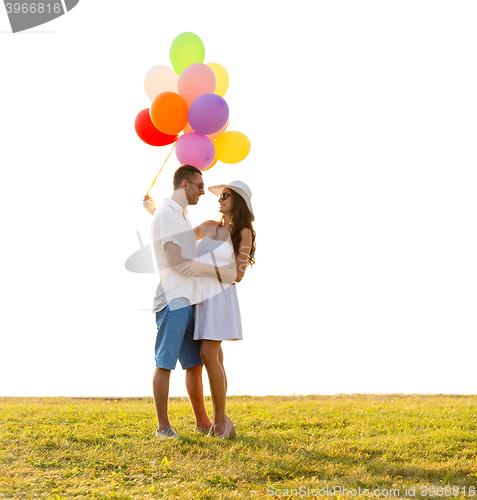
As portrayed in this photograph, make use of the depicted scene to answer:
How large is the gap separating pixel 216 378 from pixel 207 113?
230cm

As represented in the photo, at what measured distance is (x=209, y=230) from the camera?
457 cm

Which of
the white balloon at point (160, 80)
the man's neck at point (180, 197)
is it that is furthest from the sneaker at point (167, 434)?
the white balloon at point (160, 80)

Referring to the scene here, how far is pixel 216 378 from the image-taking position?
4.37 m

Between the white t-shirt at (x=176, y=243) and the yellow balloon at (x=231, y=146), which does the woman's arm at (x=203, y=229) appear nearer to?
the white t-shirt at (x=176, y=243)

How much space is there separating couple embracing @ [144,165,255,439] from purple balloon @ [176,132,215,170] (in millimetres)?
151

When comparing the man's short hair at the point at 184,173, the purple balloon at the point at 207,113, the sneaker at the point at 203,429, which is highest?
the purple balloon at the point at 207,113

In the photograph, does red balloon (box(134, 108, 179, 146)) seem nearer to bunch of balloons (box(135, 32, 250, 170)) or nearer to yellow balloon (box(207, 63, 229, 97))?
bunch of balloons (box(135, 32, 250, 170))

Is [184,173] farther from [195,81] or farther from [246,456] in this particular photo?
[246,456]

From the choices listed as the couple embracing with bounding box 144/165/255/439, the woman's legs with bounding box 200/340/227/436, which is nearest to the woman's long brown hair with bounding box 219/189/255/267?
the couple embracing with bounding box 144/165/255/439

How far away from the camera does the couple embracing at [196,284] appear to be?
4281 millimetres

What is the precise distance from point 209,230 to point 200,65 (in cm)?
152

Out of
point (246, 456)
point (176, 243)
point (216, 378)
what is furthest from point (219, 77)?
point (246, 456)

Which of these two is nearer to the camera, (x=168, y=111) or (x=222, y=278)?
(x=222, y=278)

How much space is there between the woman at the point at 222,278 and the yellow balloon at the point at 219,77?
4.19 feet
